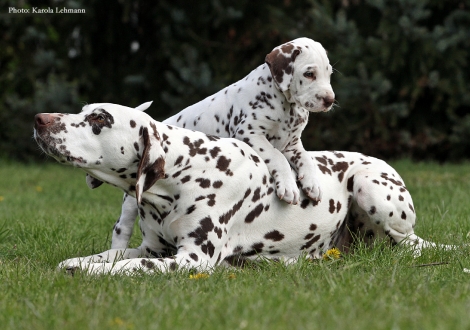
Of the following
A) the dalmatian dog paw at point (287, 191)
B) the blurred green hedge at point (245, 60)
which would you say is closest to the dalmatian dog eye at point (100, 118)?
the dalmatian dog paw at point (287, 191)

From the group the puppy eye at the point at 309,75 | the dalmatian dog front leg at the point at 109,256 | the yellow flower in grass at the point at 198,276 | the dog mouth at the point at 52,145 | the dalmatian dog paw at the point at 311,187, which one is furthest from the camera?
the dalmatian dog paw at the point at 311,187

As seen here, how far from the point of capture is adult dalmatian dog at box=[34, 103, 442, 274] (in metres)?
4.84

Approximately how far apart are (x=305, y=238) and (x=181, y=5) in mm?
8434

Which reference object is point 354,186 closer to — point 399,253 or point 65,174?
point 399,253

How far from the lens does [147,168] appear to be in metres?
4.87

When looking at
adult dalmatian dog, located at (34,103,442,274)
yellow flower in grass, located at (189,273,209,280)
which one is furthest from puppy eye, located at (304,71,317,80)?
yellow flower in grass, located at (189,273,209,280)

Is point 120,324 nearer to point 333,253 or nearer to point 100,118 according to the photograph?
point 100,118

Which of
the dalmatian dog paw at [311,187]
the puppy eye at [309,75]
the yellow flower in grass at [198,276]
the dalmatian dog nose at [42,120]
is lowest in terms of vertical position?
the yellow flower in grass at [198,276]

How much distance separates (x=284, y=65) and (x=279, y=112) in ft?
1.21

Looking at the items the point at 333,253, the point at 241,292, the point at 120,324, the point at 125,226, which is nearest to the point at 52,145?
the point at 125,226

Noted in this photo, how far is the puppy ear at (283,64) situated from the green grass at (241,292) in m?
1.40

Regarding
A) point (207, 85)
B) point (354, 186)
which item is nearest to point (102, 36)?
point (207, 85)

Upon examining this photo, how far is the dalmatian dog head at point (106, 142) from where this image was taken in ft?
15.6

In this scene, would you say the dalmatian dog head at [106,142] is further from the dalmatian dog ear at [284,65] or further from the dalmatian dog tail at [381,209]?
the dalmatian dog tail at [381,209]
